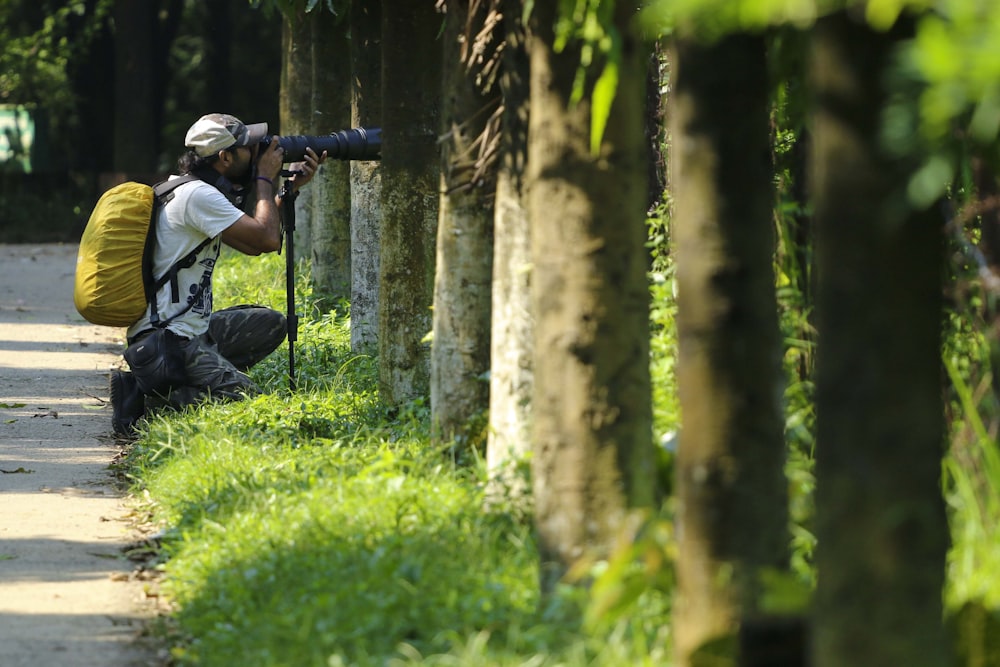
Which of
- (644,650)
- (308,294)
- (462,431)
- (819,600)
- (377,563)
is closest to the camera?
(819,600)

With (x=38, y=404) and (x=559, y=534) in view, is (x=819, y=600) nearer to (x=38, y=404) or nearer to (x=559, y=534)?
(x=559, y=534)

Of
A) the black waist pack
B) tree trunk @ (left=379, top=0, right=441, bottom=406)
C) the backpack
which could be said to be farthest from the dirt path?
tree trunk @ (left=379, top=0, right=441, bottom=406)

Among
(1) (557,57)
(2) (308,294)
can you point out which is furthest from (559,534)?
(2) (308,294)

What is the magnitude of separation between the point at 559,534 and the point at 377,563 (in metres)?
0.68

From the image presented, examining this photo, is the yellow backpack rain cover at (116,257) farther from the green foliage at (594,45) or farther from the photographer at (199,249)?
the green foliage at (594,45)

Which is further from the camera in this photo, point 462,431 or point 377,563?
point 462,431

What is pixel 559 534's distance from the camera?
4691 millimetres

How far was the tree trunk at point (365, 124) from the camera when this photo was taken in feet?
33.8

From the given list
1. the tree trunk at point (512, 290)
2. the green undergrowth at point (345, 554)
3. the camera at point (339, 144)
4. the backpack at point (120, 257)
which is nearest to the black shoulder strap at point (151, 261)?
the backpack at point (120, 257)

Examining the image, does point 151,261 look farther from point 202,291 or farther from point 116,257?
A: point 202,291

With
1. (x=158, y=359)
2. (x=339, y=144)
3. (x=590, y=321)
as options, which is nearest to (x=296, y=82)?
(x=339, y=144)

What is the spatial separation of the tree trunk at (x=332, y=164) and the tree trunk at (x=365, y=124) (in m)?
1.58

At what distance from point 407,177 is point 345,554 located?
11.1ft

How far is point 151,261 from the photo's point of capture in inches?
331
